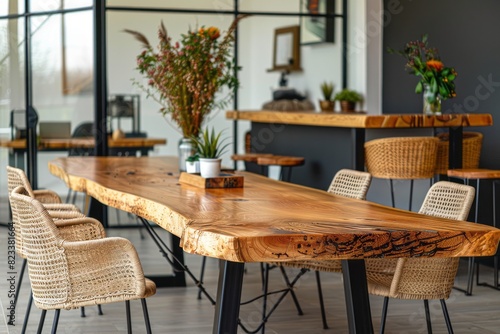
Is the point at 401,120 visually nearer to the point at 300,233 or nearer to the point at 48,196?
the point at 48,196

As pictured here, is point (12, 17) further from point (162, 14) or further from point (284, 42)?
point (284, 42)

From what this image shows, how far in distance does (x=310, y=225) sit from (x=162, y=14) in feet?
19.1

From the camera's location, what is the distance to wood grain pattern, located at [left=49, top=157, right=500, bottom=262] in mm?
2688

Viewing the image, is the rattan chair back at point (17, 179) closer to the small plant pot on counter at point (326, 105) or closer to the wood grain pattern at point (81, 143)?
the wood grain pattern at point (81, 143)

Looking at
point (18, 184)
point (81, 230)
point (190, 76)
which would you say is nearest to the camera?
point (81, 230)

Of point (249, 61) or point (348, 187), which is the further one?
point (249, 61)

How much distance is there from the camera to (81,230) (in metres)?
3.98

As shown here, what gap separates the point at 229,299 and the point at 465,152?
379cm

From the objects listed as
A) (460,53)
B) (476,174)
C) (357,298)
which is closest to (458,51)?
(460,53)

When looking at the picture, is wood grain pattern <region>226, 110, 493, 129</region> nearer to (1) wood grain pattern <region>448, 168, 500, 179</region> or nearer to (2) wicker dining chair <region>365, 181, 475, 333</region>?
(1) wood grain pattern <region>448, 168, 500, 179</region>

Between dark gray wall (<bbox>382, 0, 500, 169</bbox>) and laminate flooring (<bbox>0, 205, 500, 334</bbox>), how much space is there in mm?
1525

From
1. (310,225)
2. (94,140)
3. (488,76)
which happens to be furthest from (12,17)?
(310,225)

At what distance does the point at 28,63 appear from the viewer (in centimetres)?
833

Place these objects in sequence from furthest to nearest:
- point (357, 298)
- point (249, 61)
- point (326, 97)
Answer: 1. point (249, 61)
2. point (326, 97)
3. point (357, 298)
